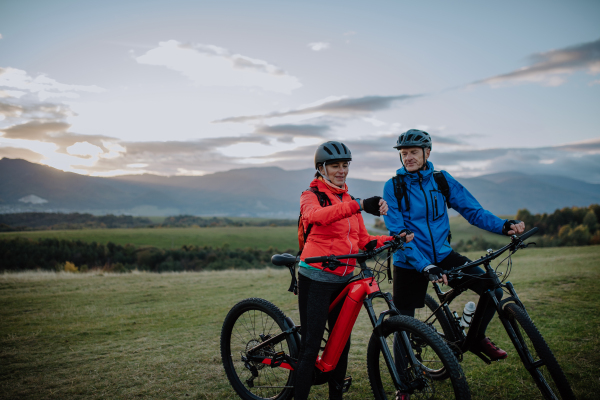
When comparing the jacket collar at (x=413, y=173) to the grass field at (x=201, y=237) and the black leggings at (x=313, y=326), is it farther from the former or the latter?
the grass field at (x=201, y=237)

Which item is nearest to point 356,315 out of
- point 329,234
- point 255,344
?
point 329,234

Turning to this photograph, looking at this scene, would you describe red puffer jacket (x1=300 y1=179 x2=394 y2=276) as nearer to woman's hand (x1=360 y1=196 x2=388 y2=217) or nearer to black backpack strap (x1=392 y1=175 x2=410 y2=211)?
woman's hand (x1=360 y1=196 x2=388 y2=217)

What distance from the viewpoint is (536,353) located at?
271 centimetres

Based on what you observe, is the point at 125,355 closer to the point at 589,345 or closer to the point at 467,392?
the point at 467,392

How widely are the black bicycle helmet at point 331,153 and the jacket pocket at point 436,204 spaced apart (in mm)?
1045

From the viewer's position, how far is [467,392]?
92.0 inches

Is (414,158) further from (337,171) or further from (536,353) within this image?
(536,353)

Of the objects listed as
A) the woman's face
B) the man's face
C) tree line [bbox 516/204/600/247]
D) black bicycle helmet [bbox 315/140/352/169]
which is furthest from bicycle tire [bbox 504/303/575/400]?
tree line [bbox 516/204/600/247]

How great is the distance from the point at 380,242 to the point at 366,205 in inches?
22.4

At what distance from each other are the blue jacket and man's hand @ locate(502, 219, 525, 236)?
0.16 metres

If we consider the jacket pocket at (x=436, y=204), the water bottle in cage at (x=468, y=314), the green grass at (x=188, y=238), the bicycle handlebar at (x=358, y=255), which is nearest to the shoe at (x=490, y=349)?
the water bottle in cage at (x=468, y=314)

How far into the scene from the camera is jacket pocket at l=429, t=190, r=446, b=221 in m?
3.47

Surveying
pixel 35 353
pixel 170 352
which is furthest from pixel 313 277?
pixel 35 353

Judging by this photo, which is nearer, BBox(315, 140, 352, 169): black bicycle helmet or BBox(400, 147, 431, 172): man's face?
BBox(315, 140, 352, 169): black bicycle helmet
